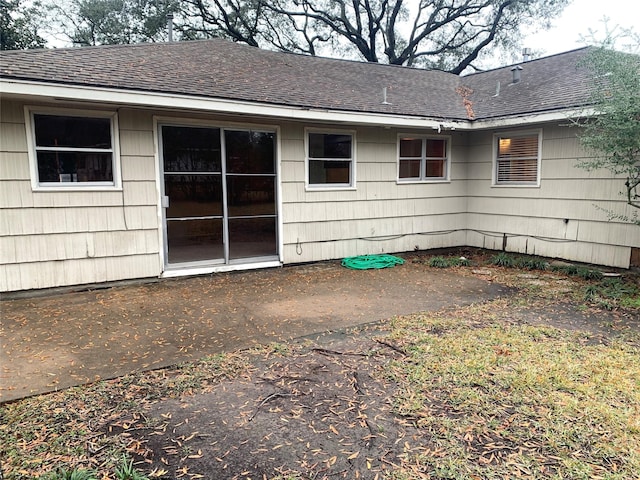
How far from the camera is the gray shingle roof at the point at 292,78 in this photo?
231 inches

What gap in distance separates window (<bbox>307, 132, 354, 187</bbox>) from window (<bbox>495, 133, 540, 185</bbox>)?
319cm

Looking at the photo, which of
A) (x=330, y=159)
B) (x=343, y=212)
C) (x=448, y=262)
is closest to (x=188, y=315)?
(x=343, y=212)

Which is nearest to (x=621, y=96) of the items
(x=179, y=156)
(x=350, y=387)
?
(x=350, y=387)

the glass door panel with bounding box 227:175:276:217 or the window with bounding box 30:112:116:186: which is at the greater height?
the window with bounding box 30:112:116:186

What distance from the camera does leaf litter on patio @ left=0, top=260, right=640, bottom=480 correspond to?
2.33 metres

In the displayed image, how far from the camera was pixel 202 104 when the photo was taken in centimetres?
619

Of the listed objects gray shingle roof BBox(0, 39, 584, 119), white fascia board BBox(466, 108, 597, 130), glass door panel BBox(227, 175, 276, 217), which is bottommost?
glass door panel BBox(227, 175, 276, 217)

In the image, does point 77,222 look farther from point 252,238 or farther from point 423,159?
point 423,159

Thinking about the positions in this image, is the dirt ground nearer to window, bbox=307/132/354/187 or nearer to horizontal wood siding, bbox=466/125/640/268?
window, bbox=307/132/354/187

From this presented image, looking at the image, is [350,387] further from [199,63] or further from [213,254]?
[199,63]

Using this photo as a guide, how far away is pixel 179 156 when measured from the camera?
22.1ft

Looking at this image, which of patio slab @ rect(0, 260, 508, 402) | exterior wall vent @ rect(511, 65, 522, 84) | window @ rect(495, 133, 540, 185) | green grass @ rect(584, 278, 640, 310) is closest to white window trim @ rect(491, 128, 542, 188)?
window @ rect(495, 133, 540, 185)

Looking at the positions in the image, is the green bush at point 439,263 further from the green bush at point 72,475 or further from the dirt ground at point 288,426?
the green bush at point 72,475

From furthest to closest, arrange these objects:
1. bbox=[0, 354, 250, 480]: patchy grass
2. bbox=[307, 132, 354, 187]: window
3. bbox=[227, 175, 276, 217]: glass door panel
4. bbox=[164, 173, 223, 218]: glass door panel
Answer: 1. bbox=[307, 132, 354, 187]: window
2. bbox=[227, 175, 276, 217]: glass door panel
3. bbox=[164, 173, 223, 218]: glass door panel
4. bbox=[0, 354, 250, 480]: patchy grass
